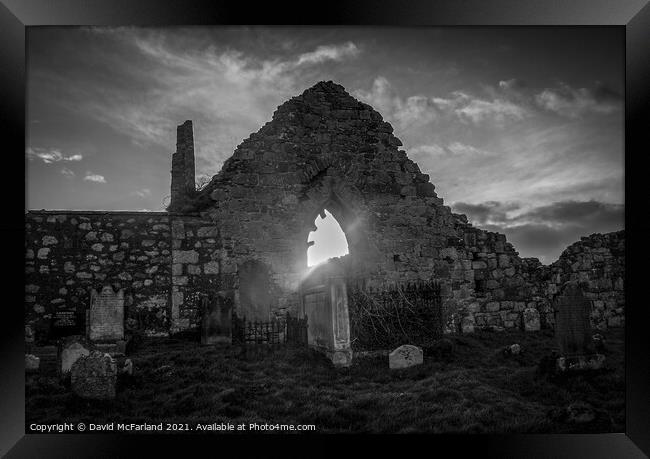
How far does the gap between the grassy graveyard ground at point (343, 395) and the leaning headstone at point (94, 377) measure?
10cm

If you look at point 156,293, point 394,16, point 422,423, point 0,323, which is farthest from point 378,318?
point 0,323

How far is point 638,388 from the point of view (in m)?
5.13

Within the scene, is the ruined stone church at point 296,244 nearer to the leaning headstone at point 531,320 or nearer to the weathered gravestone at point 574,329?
the leaning headstone at point 531,320

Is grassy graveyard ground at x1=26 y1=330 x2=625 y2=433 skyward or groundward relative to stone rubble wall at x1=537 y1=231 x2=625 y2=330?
groundward

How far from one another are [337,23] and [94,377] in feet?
15.4

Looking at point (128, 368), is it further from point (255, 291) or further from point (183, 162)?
point (183, 162)

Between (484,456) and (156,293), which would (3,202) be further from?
(484,456)

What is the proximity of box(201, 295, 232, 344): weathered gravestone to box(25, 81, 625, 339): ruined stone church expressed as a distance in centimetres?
40

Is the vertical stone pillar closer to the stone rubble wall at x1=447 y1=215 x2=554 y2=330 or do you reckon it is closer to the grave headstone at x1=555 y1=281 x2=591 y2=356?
the grave headstone at x1=555 y1=281 x2=591 y2=356

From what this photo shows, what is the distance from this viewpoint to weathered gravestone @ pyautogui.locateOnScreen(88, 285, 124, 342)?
7012mm

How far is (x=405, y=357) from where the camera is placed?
6.91 m

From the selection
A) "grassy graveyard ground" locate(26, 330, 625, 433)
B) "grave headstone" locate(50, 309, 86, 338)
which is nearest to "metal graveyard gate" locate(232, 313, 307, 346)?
"grassy graveyard ground" locate(26, 330, 625, 433)

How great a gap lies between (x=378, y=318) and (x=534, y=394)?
248 cm

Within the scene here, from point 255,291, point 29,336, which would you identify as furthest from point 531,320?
point 29,336
